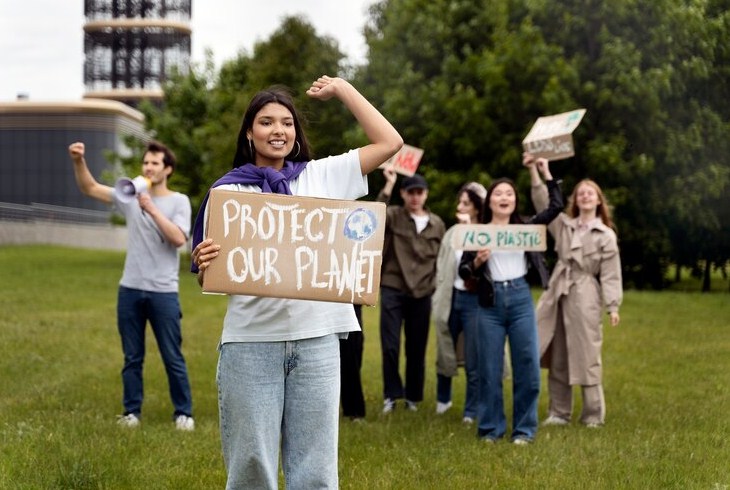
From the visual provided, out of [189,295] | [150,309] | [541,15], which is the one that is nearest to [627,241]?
[541,15]

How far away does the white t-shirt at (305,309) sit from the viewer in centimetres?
468

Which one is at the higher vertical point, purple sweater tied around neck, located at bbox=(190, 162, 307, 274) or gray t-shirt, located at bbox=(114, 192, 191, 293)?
purple sweater tied around neck, located at bbox=(190, 162, 307, 274)

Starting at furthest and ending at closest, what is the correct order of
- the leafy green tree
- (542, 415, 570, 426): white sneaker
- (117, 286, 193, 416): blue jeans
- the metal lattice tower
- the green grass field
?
the metal lattice tower
the leafy green tree
(542, 415, 570, 426): white sneaker
(117, 286, 193, 416): blue jeans
the green grass field

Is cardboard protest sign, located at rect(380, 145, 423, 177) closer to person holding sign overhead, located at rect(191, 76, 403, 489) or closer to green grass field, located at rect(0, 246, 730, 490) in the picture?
green grass field, located at rect(0, 246, 730, 490)

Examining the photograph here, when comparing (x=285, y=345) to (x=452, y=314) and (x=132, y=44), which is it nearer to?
(x=452, y=314)

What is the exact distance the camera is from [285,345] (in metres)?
4.67

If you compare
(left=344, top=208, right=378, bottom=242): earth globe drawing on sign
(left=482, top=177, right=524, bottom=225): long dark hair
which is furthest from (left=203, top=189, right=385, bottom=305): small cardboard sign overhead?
(left=482, top=177, right=524, bottom=225): long dark hair

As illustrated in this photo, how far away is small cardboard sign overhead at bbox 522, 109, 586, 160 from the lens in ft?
32.1

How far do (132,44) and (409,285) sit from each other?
257 ft

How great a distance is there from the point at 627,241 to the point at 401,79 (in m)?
8.06

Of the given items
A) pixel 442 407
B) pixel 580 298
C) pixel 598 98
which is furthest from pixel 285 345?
pixel 598 98

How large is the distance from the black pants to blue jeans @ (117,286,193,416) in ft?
4.81

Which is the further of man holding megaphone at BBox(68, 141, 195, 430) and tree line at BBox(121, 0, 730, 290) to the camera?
tree line at BBox(121, 0, 730, 290)

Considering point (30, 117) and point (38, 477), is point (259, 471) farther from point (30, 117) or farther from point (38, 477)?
point (30, 117)
